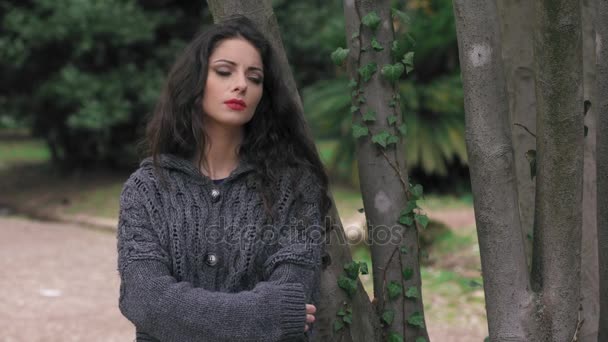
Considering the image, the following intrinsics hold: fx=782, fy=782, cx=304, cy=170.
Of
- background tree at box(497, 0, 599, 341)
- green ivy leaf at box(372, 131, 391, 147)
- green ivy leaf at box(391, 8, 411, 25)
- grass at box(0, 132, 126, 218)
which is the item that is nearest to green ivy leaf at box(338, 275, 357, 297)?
green ivy leaf at box(372, 131, 391, 147)

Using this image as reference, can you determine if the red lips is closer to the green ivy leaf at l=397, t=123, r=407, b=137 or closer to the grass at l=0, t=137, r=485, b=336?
the green ivy leaf at l=397, t=123, r=407, b=137

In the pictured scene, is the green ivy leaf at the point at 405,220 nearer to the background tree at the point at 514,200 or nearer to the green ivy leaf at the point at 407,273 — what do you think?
the green ivy leaf at the point at 407,273

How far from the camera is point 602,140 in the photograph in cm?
→ 258

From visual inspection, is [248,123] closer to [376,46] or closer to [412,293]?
[376,46]

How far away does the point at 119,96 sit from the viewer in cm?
1094

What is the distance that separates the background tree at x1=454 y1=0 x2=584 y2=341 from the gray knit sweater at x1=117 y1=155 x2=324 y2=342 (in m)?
0.53

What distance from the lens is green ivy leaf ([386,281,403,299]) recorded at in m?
2.73

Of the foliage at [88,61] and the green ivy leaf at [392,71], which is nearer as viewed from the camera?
the green ivy leaf at [392,71]

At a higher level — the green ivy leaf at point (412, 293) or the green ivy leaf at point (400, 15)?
the green ivy leaf at point (400, 15)

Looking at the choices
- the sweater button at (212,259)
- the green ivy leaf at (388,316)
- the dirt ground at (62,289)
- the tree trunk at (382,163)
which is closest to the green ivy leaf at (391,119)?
the tree trunk at (382,163)

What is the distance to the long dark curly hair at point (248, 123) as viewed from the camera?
7.91 ft

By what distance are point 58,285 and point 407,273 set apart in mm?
4936

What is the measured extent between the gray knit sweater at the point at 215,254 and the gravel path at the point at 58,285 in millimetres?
3349

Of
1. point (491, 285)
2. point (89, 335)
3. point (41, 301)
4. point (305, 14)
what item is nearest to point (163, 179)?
point (491, 285)
